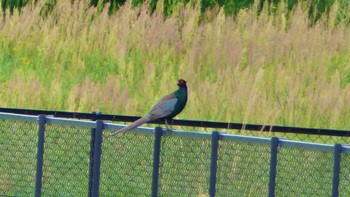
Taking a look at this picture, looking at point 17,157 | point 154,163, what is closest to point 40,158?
point 17,157

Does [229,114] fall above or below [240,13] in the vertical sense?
below

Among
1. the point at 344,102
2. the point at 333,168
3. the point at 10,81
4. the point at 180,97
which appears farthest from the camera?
the point at 10,81

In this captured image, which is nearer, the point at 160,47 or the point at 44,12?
the point at 160,47

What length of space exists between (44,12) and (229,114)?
4745 mm

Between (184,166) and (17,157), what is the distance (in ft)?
5.17

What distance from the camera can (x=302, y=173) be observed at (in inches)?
280

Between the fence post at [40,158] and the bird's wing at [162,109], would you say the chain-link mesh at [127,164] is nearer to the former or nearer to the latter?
the fence post at [40,158]

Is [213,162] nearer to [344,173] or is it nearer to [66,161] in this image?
[344,173]

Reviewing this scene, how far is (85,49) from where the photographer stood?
14.9 m

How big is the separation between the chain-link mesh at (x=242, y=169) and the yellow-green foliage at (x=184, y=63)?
4.33m

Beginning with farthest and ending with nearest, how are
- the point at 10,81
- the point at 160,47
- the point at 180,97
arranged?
1. the point at 160,47
2. the point at 10,81
3. the point at 180,97

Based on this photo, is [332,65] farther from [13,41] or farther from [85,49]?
[13,41]

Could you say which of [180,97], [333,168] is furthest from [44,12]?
[333,168]

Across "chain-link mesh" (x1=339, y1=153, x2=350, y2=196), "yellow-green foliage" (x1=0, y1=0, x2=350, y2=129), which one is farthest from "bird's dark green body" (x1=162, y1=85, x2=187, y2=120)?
"yellow-green foliage" (x1=0, y1=0, x2=350, y2=129)
